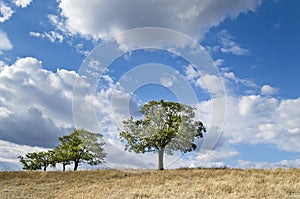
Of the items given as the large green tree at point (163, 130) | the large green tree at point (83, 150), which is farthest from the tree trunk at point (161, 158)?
the large green tree at point (83, 150)

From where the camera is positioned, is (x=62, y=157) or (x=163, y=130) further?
(x=62, y=157)

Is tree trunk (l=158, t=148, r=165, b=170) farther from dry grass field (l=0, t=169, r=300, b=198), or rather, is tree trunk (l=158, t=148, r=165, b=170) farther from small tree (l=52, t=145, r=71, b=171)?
small tree (l=52, t=145, r=71, b=171)

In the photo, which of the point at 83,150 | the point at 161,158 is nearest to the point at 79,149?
the point at 83,150

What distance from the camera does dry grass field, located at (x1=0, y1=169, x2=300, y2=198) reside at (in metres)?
17.5

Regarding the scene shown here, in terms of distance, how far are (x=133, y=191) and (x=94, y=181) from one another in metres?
6.54

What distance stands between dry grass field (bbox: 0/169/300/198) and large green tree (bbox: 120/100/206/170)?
7.98 m

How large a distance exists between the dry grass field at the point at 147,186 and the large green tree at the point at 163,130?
26.2 feet

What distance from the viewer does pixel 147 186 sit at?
20.6m

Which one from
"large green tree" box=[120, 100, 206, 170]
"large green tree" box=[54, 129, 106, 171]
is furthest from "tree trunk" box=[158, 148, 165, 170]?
"large green tree" box=[54, 129, 106, 171]

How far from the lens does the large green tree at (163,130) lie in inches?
1378

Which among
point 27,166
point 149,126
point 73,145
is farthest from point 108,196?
point 27,166

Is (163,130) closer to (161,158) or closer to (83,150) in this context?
(161,158)

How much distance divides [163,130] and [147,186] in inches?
588

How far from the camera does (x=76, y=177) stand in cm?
2623
